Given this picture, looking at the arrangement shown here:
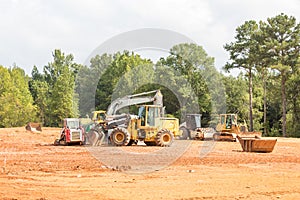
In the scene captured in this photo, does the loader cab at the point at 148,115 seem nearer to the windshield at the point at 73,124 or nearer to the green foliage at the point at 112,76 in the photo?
the windshield at the point at 73,124

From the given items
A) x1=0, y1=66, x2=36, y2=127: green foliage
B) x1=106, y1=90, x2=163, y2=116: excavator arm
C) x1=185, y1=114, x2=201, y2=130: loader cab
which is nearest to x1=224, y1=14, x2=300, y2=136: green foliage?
x1=185, y1=114, x2=201, y2=130: loader cab

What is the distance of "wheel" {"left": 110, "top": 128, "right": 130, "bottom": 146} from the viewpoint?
24.9m

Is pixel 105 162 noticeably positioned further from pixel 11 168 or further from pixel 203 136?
pixel 203 136

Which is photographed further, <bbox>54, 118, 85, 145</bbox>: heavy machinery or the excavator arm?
the excavator arm

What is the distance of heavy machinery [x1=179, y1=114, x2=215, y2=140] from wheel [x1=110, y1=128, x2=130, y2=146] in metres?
11.0

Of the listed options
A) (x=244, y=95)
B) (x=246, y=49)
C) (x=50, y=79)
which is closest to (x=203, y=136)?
(x=246, y=49)

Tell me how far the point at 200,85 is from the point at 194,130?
19217mm

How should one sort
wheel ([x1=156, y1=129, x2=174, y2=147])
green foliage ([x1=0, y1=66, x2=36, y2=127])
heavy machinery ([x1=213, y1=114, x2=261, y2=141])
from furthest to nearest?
green foliage ([x1=0, y1=66, x2=36, y2=127]), heavy machinery ([x1=213, y1=114, x2=261, y2=141]), wheel ([x1=156, y1=129, x2=174, y2=147])

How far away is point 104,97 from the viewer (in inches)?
2584

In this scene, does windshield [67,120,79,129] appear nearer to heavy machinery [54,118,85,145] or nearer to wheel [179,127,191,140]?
heavy machinery [54,118,85,145]

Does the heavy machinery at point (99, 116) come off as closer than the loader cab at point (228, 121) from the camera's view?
Yes

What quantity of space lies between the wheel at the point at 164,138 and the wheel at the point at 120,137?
1.69m

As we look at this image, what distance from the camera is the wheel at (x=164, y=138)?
24812 millimetres

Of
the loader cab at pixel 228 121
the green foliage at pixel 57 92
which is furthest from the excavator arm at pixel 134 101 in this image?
the green foliage at pixel 57 92
